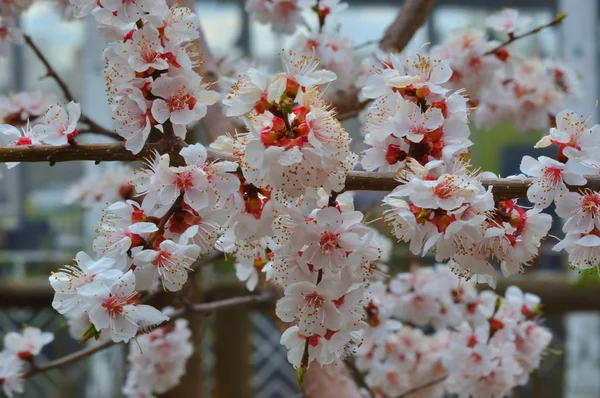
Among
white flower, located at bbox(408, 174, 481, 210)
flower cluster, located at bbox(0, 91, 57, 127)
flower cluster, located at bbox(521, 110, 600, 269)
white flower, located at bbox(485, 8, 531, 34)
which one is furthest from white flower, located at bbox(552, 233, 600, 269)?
flower cluster, located at bbox(0, 91, 57, 127)

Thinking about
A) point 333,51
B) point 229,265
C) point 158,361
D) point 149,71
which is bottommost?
point 229,265

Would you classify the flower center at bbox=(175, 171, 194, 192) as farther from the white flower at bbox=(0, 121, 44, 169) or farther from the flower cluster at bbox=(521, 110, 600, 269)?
the flower cluster at bbox=(521, 110, 600, 269)

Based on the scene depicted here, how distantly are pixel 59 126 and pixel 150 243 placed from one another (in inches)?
6.2

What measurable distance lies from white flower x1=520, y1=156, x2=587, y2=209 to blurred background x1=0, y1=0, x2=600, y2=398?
132cm

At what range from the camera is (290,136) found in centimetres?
55

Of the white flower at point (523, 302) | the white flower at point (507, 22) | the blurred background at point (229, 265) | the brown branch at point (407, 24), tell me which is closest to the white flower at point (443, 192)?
the white flower at point (523, 302)

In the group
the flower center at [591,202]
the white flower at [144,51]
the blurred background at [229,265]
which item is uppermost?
the white flower at [144,51]

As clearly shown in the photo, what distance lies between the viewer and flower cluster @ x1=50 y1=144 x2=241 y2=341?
553 millimetres

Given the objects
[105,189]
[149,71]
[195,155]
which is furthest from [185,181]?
[105,189]

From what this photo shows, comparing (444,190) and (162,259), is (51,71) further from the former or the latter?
(444,190)

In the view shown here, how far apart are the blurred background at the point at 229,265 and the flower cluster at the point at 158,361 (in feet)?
1.91

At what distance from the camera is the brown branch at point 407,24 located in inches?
45.3

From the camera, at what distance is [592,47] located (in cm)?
230

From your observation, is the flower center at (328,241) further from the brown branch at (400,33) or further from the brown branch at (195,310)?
the brown branch at (400,33)
